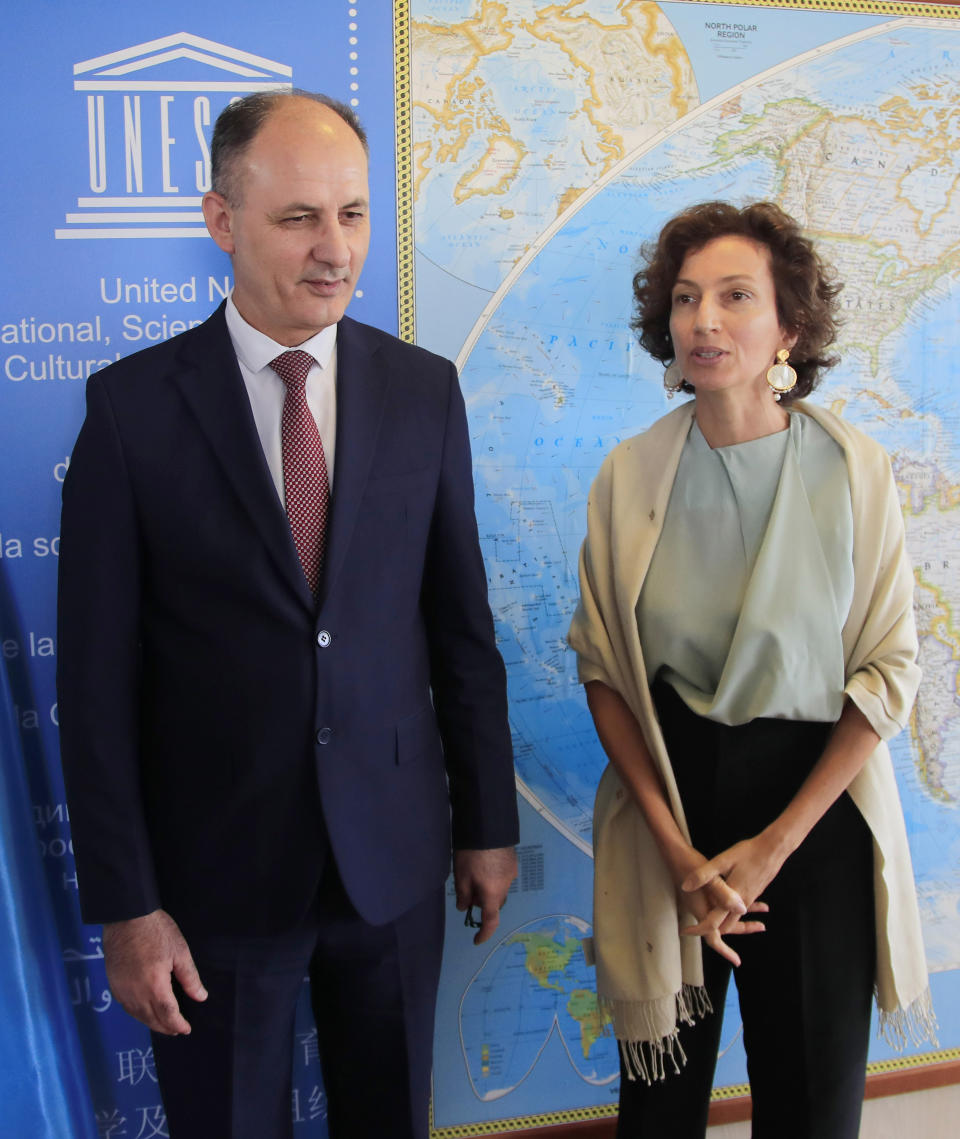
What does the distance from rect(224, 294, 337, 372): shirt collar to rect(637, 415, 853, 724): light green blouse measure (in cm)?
64

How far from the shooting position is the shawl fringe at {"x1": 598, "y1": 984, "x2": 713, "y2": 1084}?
1556mm

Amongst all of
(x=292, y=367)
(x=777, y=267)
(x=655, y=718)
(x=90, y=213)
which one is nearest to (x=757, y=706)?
(x=655, y=718)

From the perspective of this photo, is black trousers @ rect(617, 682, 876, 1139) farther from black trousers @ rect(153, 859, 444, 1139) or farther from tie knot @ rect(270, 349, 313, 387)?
tie knot @ rect(270, 349, 313, 387)

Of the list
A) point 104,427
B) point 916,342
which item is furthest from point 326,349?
point 916,342

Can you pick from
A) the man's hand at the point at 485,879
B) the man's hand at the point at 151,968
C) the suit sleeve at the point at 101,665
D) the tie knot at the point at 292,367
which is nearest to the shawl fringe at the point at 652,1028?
the man's hand at the point at 485,879

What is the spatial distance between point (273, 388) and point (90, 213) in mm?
829

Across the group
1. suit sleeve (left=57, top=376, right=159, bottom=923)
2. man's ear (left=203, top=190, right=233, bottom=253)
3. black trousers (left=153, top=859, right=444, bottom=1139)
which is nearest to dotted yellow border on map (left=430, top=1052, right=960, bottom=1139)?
black trousers (left=153, top=859, right=444, bottom=1139)

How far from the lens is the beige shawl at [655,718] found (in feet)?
4.91

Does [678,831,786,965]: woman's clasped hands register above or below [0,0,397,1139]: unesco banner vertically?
below

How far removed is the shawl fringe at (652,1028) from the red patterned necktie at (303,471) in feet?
2.95

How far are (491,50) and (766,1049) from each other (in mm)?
2049

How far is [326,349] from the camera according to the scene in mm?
1476

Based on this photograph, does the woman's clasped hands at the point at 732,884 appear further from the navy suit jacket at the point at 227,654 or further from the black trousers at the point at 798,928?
the navy suit jacket at the point at 227,654

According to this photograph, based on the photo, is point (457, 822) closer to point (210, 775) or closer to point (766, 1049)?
point (210, 775)
